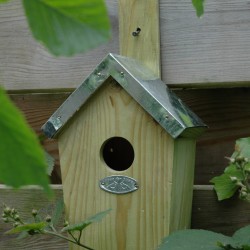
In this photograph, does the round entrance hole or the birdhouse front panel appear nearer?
the birdhouse front panel

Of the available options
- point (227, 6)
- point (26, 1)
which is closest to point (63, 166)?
point (227, 6)

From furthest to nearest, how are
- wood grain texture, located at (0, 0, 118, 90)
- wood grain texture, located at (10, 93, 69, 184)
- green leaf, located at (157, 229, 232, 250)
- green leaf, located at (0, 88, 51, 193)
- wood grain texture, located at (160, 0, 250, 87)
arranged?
wood grain texture, located at (10, 93, 69, 184), wood grain texture, located at (0, 0, 118, 90), wood grain texture, located at (160, 0, 250, 87), green leaf, located at (157, 229, 232, 250), green leaf, located at (0, 88, 51, 193)

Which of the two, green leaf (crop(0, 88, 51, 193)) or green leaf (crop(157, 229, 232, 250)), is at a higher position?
green leaf (crop(0, 88, 51, 193))

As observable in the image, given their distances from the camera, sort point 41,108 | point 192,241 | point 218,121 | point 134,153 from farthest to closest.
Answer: point 41,108 < point 218,121 < point 134,153 < point 192,241

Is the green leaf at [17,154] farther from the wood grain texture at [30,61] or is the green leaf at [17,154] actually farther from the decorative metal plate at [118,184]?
the wood grain texture at [30,61]

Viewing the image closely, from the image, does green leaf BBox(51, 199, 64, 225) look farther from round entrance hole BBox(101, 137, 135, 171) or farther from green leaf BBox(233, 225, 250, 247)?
green leaf BBox(233, 225, 250, 247)

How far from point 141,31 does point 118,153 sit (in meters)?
0.29

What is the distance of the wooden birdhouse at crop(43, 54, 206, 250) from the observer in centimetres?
Answer: 120

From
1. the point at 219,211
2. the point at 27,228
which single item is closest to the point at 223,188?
the point at 219,211

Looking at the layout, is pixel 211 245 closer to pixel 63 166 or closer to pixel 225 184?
pixel 225 184

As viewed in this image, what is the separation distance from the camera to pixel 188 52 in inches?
53.1

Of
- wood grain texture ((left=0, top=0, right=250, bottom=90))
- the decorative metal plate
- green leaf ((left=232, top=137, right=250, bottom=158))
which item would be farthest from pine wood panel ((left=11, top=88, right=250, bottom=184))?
the decorative metal plate

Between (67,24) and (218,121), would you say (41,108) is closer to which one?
(218,121)

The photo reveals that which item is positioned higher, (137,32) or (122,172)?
(137,32)
